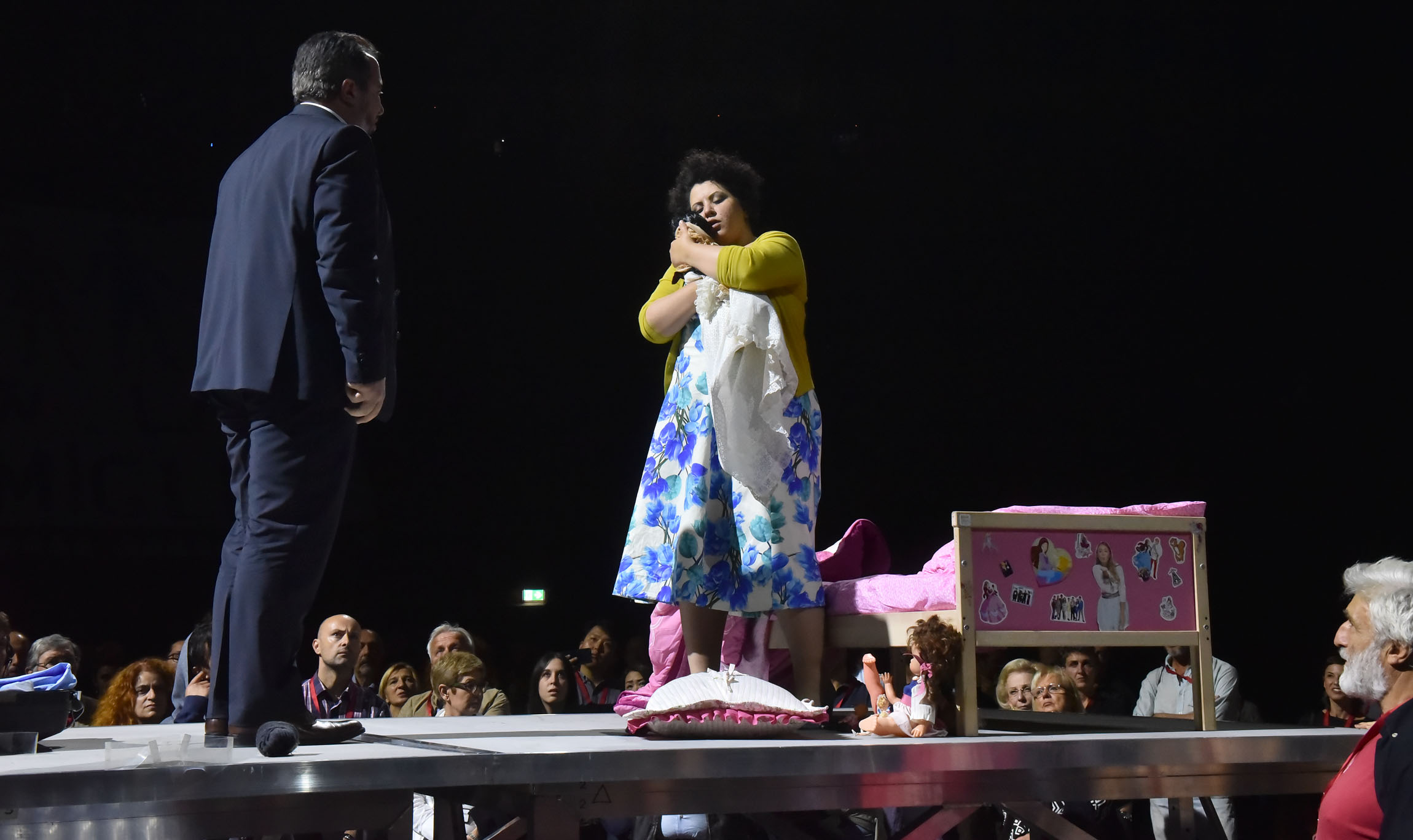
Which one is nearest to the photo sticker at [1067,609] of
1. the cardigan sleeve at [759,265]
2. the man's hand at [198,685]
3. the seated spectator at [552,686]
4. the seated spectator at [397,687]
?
the cardigan sleeve at [759,265]

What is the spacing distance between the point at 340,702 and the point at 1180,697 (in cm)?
320

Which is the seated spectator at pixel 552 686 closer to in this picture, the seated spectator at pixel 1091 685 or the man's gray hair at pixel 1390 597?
the seated spectator at pixel 1091 685

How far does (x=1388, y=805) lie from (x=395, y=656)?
687 cm

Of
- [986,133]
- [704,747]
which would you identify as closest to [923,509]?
A: [986,133]

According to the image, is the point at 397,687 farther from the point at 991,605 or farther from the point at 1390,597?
the point at 1390,597

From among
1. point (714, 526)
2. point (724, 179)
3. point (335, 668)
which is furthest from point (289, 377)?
point (335, 668)

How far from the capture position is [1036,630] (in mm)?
2566

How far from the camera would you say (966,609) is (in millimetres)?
2506

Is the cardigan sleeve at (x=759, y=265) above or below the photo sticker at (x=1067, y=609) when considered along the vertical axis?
above

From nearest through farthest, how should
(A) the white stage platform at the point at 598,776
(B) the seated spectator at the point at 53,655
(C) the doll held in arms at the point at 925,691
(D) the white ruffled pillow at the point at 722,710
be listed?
(A) the white stage platform at the point at 598,776 < (D) the white ruffled pillow at the point at 722,710 < (C) the doll held in arms at the point at 925,691 < (B) the seated spectator at the point at 53,655

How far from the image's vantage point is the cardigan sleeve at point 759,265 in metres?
2.78

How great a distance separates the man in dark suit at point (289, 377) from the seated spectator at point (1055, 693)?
2.96m

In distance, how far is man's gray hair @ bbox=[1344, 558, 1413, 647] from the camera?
85.9 inches

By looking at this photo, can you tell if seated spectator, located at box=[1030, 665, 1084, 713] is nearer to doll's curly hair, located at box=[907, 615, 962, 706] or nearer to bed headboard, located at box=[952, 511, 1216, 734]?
bed headboard, located at box=[952, 511, 1216, 734]
